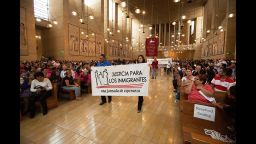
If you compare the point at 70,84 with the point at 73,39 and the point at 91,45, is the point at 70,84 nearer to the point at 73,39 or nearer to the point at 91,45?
the point at 73,39

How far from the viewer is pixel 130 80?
3.44 meters

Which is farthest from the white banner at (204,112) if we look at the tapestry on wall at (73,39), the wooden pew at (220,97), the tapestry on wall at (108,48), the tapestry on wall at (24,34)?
the tapestry on wall at (108,48)

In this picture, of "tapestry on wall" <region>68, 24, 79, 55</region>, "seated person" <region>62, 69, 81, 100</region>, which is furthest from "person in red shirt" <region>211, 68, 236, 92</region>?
"tapestry on wall" <region>68, 24, 79, 55</region>

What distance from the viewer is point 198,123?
2201 millimetres

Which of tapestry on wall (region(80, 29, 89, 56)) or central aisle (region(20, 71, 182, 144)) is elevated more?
tapestry on wall (region(80, 29, 89, 56))

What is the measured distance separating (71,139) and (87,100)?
2.51 meters

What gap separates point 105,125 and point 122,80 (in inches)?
42.9

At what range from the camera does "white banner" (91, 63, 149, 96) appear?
335 cm

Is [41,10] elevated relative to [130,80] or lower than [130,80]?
elevated

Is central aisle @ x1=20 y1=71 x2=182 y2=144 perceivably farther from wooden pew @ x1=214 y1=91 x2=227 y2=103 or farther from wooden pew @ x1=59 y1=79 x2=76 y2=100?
wooden pew @ x1=214 y1=91 x2=227 y2=103

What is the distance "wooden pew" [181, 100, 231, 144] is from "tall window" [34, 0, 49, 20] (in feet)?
52.1

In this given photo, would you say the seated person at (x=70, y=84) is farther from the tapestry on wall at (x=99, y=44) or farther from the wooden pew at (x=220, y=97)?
the tapestry on wall at (x=99, y=44)
